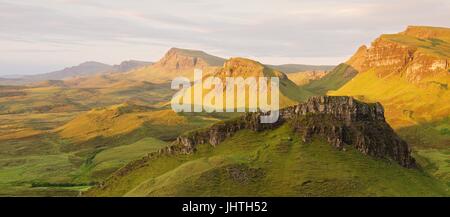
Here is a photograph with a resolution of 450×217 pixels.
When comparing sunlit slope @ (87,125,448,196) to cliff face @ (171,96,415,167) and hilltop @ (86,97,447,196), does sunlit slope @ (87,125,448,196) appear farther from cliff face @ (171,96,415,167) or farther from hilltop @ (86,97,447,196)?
cliff face @ (171,96,415,167)

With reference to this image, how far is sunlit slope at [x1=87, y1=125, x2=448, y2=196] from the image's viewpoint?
524 ft

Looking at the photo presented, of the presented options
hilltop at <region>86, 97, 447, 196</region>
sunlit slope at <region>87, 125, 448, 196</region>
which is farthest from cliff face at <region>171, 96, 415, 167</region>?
sunlit slope at <region>87, 125, 448, 196</region>

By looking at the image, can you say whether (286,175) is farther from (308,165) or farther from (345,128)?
(345,128)

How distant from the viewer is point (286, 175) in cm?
16662

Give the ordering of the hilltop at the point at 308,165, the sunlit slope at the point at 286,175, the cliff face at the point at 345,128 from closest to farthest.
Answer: the sunlit slope at the point at 286,175, the hilltop at the point at 308,165, the cliff face at the point at 345,128

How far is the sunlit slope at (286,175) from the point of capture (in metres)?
160

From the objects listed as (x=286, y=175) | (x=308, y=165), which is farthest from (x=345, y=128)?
(x=286, y=175)

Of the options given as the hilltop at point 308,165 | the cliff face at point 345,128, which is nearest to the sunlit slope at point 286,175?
the hilltop at point 308,165

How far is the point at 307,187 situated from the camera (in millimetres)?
159625

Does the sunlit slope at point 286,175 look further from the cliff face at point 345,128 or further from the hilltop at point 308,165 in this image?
the cliff face at point 345,128

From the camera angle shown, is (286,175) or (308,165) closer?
(286,175)

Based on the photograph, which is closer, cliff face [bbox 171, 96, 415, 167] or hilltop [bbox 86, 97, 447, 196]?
hilltop [bbox 86, 97, 447, 196]

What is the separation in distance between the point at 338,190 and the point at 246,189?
26813 mm
